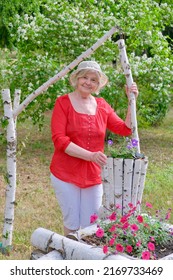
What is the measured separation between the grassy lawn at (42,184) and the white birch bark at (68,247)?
1.13 meters

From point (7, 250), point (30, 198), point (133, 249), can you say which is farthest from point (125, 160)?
point (30, 198)

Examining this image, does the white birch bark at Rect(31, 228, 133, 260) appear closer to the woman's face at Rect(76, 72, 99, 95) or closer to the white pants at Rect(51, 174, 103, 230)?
the white pants at Rect(51, 174, 103, 230)

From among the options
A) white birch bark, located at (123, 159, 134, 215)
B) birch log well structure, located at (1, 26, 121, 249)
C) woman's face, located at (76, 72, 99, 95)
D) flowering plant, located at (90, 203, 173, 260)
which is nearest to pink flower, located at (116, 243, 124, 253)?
flowering plant, located at (90, 203, 173, 260)

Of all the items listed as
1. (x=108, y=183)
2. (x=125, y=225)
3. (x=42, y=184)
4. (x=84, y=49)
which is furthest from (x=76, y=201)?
(x=84, y=49)

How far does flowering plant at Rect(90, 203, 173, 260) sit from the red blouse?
1.47ft

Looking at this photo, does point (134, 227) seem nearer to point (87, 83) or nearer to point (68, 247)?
point (68, 247)

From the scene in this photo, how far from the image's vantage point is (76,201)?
4250 millimetres

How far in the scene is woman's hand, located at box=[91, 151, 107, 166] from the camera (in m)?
3.90

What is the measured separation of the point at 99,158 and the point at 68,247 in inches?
27.1

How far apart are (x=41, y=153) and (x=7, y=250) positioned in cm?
486

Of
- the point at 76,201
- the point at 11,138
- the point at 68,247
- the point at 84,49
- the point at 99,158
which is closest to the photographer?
the point at 68,247

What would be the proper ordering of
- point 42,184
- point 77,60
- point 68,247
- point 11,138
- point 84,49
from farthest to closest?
point 84,49, point 42,184, point 11,138, point 77,60, point 68,247

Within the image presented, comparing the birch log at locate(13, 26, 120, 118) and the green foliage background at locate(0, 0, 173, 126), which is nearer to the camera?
the birch log at locate(13, 26, 120, 118)

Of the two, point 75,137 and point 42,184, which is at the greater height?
point 75,137
